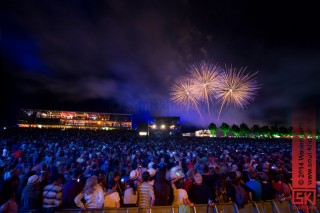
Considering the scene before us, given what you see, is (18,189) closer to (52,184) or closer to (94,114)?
(52,184)

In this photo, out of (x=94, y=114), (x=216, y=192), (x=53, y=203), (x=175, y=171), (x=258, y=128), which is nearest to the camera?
(x=53, y=203)

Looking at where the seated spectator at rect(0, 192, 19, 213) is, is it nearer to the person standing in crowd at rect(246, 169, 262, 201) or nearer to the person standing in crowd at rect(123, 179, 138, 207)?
the person standing in crowd at rect(123, 179, 138, 207)

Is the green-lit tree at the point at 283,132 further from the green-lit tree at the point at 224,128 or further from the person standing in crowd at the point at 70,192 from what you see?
the person standing in crowd at the point at 70,192

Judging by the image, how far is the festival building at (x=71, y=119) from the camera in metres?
70.1

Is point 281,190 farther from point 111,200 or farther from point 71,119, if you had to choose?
point 71,119

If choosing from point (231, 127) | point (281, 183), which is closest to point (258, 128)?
point (231, 127)

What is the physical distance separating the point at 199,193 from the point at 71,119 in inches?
3106

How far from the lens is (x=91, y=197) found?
193 inches

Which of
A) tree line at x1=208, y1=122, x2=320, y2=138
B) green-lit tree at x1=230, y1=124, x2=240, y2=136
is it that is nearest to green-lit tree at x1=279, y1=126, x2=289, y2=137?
tree line at x1=208, y1=122, x2=320, y2=138

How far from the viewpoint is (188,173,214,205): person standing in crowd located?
5297 millimetres

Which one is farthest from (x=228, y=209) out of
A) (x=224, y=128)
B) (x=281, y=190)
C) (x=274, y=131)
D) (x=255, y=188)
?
(x=274, y=131)

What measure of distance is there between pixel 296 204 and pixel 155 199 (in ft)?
13.2

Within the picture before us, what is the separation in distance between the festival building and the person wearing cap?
248ft

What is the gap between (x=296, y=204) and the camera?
590 centimetres
